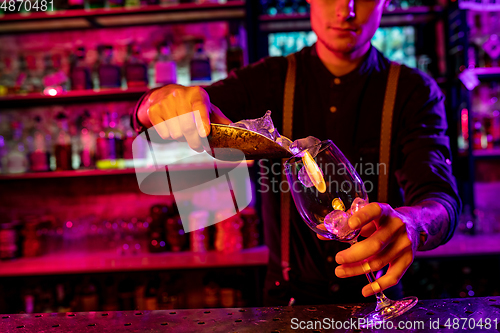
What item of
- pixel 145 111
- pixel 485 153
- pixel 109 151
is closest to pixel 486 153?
pixel 485 153

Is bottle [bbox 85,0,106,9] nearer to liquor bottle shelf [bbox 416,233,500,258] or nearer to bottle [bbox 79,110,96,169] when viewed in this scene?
bottle [bbox 79,110,96,169]

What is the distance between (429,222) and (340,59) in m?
0.70

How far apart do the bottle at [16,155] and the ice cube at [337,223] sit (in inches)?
84.9

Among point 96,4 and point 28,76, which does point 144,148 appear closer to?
point 96,4

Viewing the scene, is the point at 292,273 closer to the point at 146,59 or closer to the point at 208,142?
the point at 208,142

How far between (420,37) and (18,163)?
98.7 inches

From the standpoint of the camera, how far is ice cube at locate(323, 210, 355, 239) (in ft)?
2.13

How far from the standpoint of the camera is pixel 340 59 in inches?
49.9

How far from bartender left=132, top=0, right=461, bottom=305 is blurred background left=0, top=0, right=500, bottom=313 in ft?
2.45

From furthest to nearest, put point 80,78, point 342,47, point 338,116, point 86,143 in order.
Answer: point 86,143
point 80,78
point 338,116
point 342,47

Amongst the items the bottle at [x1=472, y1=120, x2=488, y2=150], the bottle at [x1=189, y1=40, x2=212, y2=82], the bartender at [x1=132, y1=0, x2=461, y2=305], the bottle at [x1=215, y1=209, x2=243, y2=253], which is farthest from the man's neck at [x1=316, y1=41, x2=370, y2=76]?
the bottle at [x1=472, y1=120, x2=488, y2=150]

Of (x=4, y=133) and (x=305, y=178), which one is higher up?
(x=4, y=133)

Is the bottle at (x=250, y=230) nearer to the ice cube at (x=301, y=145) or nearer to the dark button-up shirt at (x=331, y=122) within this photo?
the dark button-up shirt at (x=331, y=122)

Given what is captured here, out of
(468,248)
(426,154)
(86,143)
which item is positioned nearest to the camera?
(426,154)
